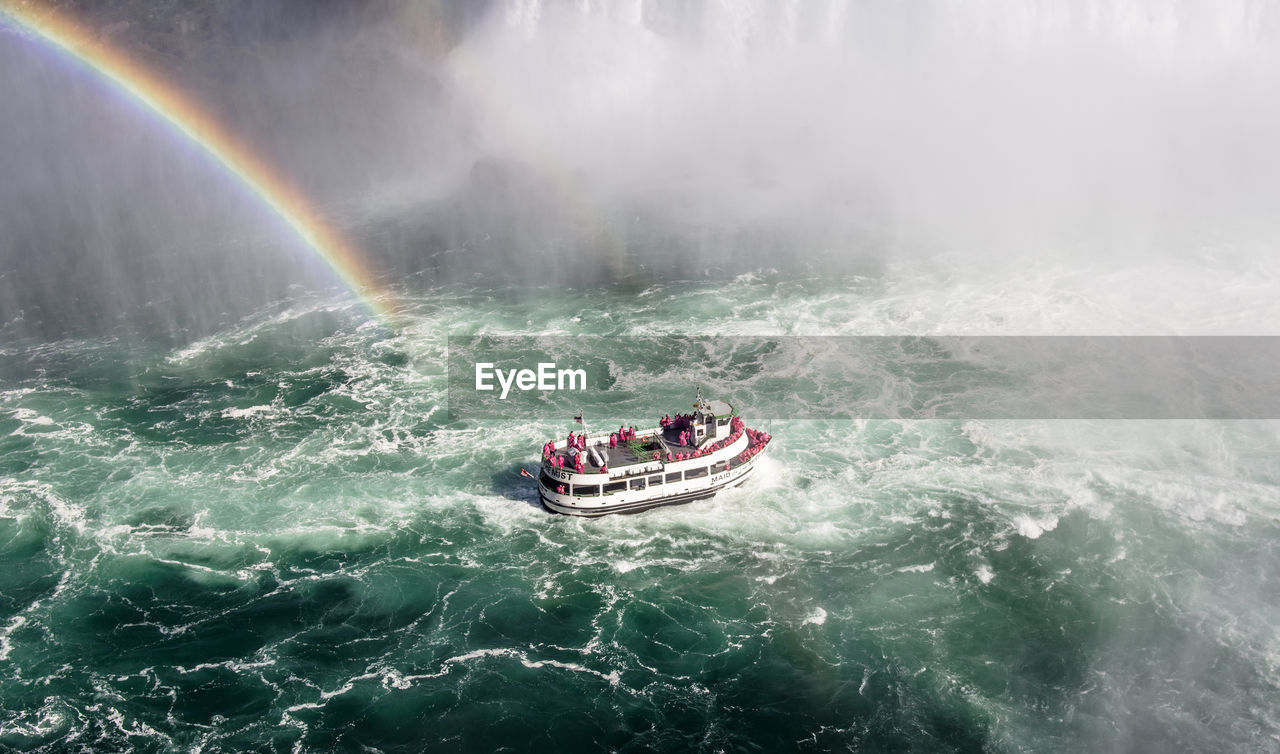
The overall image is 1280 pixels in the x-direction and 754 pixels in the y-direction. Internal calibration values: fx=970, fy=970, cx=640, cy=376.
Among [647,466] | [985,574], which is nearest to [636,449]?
[647,466]

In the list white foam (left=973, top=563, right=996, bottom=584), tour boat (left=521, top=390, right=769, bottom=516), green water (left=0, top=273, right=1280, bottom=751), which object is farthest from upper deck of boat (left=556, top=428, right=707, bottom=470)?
white foam (left=973, top=563, right=996, bottom=584)

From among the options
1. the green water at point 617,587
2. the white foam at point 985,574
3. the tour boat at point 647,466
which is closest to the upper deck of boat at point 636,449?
the tour boat at point 647,466

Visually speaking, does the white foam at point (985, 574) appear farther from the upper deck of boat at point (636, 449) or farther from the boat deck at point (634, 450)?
the boat deck at point (634, 450)

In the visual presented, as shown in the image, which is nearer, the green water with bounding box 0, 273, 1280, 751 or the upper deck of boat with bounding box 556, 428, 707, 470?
the green water with bounding box 0, 273, 1280, 751

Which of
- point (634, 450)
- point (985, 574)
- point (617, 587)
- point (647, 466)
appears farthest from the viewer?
point (634, 450)

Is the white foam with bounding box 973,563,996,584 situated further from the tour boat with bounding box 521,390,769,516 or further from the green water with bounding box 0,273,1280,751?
the tour boat with bounding box 521,390,769,516

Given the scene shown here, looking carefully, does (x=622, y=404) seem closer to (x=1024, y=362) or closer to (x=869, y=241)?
(x=1024, y=362)

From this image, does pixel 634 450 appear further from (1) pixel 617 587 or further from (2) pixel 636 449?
(1) pixel 617 587
